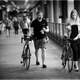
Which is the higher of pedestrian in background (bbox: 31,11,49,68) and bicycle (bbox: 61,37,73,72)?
pedestrian in background (bbox: 31,11,49,68)

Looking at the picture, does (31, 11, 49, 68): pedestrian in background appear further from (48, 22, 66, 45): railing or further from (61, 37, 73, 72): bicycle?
(48, 22, 66, 45): railing

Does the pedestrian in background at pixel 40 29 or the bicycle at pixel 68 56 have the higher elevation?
the pedestrian in background at pixel 40 29

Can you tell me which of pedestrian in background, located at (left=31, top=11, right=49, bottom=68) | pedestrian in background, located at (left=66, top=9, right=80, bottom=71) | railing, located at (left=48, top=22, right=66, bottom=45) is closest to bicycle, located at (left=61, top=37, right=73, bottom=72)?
pedestrian in background, located at (left=66, top=9, right=80, bottom=71)

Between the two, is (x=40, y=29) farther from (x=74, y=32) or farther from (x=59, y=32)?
(x=59, y=32)

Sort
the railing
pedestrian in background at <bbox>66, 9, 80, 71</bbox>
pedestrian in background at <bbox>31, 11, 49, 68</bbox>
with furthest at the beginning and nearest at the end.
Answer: the railing < pedestrian in background at <bbox>31, 11, 49, 68</bbox> < pedestrian in background at <bbox>66, 9, 80, 71</bbox>

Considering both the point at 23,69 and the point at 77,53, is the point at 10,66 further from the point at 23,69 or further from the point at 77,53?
the point at 77,53

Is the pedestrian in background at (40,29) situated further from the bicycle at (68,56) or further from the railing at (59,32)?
the railing at (59,32)

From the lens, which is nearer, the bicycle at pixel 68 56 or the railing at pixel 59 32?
the bicycle at pixel 68 56

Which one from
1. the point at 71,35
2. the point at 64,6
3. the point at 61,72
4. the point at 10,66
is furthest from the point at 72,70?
the point at 64,6

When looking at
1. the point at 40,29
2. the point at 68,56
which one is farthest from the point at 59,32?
the point at 68,56

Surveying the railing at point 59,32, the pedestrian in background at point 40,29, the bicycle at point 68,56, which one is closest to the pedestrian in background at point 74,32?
the bicycle at point 68,56

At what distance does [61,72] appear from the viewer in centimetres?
621

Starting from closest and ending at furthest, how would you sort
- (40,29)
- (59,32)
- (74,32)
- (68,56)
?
(74,32), (68,56), (40,29), (59,32)

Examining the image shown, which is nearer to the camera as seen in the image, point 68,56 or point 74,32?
point 74,32
